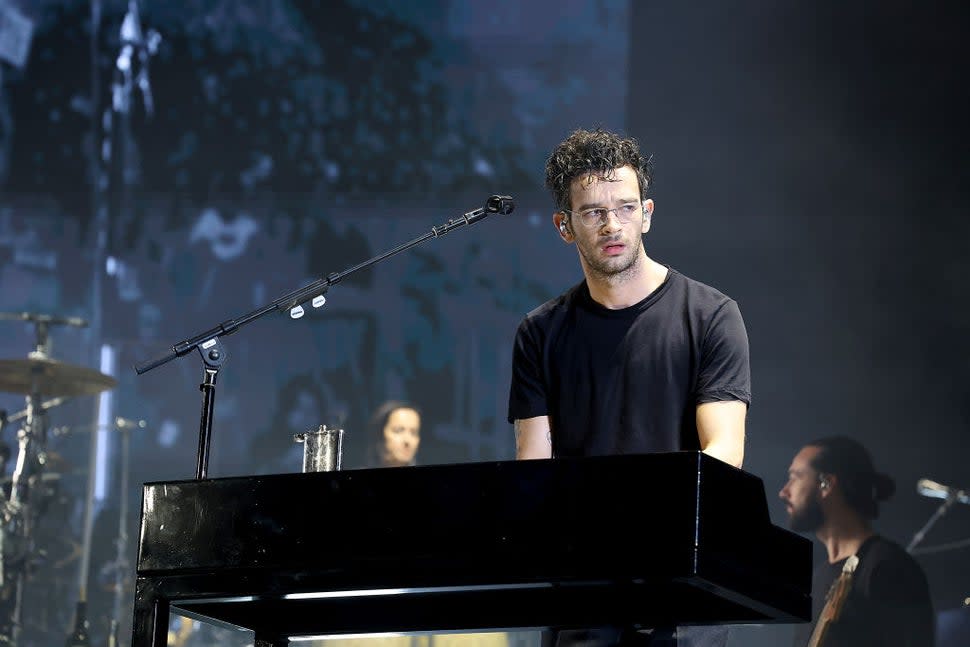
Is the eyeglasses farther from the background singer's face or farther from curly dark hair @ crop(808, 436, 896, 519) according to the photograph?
the background singer's face

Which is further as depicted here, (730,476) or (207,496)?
(207,496)

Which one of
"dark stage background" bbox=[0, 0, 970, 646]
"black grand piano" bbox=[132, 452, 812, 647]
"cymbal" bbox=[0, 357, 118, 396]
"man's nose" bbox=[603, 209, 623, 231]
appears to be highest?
"dark stage background" bbox=[0, 0, 970, 646]

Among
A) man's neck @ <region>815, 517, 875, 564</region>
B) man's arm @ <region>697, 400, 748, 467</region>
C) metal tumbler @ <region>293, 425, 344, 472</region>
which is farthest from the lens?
man's neck @ <region>815, 517, 875, 564</region>

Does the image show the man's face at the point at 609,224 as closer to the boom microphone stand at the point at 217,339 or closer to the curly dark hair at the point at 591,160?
the curly dark hair at the point at 591,160

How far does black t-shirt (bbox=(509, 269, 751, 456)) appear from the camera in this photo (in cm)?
261

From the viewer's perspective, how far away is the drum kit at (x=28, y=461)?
251 inches

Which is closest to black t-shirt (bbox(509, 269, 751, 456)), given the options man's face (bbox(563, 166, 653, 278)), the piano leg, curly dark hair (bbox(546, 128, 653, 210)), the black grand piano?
man's face (bbox(563, 166, 653, 278))

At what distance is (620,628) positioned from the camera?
2.27m

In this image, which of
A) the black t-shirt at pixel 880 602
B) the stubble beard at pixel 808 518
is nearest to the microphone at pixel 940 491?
the black t-shirt at pixel 880 602

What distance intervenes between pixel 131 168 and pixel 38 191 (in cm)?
53

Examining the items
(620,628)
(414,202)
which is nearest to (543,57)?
(414,202)

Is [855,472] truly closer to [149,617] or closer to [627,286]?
[627,286]

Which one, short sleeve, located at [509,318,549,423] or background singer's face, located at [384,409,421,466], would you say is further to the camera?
background singer's face, located at [384,409,421,466]

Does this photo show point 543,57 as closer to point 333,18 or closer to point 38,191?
point 333,18
